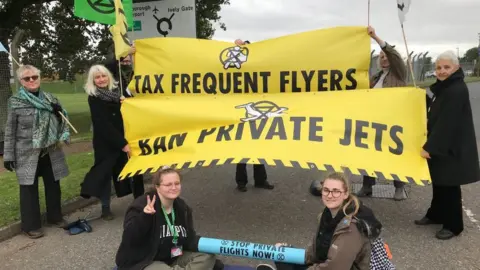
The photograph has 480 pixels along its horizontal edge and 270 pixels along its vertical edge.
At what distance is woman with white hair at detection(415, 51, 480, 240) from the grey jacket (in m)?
4.09

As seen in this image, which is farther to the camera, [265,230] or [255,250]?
[265,230]

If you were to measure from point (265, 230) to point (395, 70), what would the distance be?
7.74ft

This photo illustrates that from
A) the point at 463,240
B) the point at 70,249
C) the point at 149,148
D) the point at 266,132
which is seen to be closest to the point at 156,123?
the point at 149,148

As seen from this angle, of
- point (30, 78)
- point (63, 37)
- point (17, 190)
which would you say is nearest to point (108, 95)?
point (30, 78)

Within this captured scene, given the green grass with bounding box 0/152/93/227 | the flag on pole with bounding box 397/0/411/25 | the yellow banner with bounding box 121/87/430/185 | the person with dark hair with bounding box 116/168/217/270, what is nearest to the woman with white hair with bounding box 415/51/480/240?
the yellow banner with bounding box 121/87/430/185

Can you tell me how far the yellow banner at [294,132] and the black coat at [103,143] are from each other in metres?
0.36

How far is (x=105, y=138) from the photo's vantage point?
5023 millimetres

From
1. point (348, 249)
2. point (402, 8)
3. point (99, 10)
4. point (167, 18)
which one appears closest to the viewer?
point (348, 249)

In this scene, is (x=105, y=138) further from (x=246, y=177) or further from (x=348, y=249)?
(x=348, y=249)

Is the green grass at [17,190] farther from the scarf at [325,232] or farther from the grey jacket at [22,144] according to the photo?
the scarf at [325,232]

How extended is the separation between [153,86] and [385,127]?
2.59 m

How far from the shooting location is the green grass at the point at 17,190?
527cm

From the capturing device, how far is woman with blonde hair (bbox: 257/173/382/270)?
2.81 metres

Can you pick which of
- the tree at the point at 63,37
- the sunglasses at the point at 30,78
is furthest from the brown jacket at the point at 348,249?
the tree at the point at 63,37
